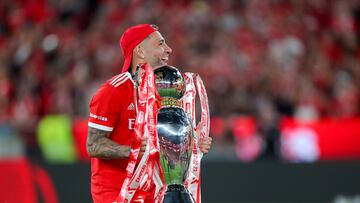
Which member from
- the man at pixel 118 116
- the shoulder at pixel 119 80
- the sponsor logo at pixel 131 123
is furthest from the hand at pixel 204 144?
the shoulder at pixel 119 80

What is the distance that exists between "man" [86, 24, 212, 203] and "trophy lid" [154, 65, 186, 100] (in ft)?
1.31

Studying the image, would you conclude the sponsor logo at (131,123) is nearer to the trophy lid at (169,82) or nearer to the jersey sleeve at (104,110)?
the jersey sleeve at (104,110)

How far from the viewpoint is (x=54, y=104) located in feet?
45.5

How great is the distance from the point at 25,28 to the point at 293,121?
497 centimetres

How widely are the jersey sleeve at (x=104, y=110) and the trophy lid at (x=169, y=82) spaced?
59 centimetres

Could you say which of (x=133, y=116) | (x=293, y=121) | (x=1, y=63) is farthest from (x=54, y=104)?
(x=133, y=116)

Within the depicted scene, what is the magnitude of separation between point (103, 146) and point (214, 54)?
30.3 ft

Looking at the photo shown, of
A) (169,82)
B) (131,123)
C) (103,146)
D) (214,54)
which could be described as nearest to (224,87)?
(214,54)

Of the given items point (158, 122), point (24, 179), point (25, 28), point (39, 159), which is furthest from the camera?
point (25, 28)

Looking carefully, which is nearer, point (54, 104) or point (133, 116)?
point (133, 116)

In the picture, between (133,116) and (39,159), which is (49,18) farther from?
(133,116)

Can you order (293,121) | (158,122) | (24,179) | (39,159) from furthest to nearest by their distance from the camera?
(293,121) < (39,159) < (24,179) < (158,122)

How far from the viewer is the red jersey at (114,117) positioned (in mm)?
5977

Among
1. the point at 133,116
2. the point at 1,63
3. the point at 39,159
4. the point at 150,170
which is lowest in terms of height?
the point at 150,170
